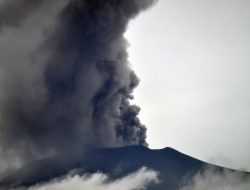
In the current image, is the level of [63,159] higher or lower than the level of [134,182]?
higher

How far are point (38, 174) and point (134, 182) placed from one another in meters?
9.66

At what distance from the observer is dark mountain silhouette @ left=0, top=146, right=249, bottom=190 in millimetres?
27219

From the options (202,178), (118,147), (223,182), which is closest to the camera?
(223,182)

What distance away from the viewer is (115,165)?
30578 millimetres

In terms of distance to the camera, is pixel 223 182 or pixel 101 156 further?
pixel 101 156

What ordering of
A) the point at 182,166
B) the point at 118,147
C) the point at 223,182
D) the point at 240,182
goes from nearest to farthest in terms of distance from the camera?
1. the point at 240,182
2. the point at 223,182
3. the point at 182,166
4. the point at 118,147

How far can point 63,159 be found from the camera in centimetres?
2958

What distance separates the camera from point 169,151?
1288 inches

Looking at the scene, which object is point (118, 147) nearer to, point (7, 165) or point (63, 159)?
point (63, 159)

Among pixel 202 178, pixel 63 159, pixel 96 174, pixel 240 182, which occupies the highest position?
pixel 63 159

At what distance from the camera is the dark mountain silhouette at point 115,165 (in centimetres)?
2722

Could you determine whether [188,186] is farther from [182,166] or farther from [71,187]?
[71,187]

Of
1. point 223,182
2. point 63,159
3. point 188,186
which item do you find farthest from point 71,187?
point 223,182

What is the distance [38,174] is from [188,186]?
13613 millimetres
